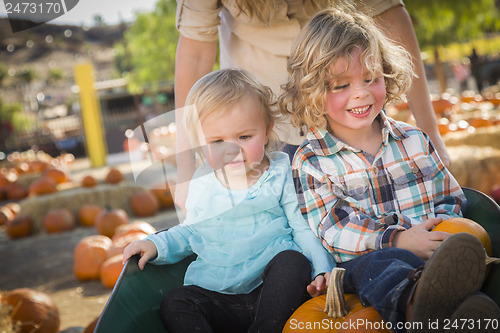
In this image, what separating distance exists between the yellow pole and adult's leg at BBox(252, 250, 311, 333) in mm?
11071

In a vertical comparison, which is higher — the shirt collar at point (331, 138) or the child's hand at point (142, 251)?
the shirt collar at point (331, 138)

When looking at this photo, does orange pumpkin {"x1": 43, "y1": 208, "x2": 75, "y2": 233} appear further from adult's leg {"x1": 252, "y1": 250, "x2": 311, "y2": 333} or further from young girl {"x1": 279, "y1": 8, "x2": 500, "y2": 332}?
adult's leg {"x1": 252, "y1": 250, "x2": 311, "y2": 333}

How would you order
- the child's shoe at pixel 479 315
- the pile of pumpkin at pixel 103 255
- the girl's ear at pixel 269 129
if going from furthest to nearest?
the pile of pumpkin at pixel 103 255 → the girl's ear at pixel 269 129 → the child's shoe at pixel 479 315

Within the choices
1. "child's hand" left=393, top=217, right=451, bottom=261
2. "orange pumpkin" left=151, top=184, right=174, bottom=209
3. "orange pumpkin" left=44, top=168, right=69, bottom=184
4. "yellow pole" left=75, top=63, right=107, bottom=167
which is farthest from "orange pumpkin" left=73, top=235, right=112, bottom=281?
"yellow pole" left=75, top=63, right=107, bottom=167

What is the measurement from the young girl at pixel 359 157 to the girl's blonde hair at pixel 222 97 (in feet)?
0.23

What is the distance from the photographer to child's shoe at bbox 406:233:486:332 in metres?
1.06

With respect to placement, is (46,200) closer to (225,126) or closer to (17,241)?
(17,241)

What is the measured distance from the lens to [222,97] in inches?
63.6

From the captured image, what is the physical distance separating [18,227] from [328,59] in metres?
5.68

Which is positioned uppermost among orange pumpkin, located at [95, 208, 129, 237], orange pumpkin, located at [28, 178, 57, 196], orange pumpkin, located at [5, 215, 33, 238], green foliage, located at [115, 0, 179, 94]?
green foliage, located at [115, 0, 179, 94]

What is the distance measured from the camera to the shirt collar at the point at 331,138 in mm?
1625

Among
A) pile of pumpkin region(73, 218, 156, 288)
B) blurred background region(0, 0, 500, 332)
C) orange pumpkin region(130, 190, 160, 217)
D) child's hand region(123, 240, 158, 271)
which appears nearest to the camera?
child's hand region(123, 240, 158, 271)

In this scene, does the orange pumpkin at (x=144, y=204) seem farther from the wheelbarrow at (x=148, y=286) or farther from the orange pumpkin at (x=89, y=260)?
the wheelbarrow at (x=148, y=286)

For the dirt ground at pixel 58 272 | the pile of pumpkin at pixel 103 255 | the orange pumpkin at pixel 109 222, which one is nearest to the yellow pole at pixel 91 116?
the dirt ground at pixel 58 272
